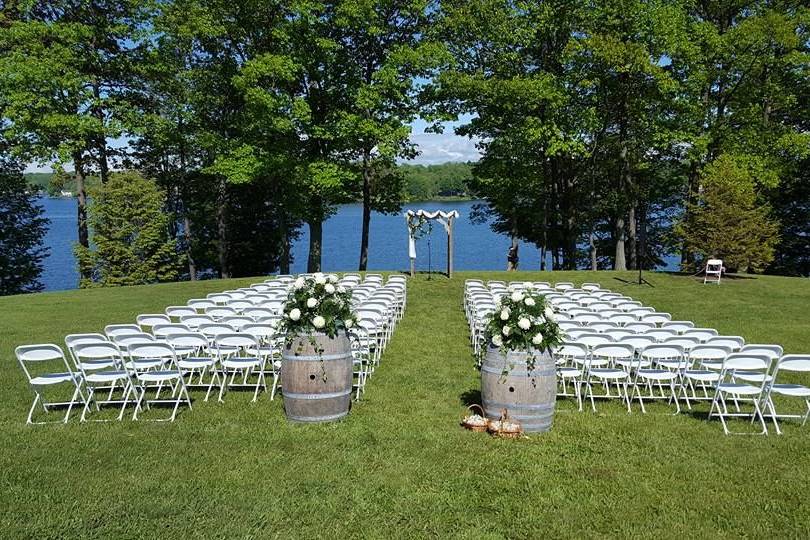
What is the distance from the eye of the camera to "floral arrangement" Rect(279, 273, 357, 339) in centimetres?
656

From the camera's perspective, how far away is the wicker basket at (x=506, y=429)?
6.06 metres

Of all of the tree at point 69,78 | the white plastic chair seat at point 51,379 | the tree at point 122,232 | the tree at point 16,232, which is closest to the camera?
the white plastic chair seat at point 51,379

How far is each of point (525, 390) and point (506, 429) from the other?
441 millimetres

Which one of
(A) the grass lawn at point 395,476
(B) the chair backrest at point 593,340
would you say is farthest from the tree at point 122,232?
(B) the chair backrest at point 593,340

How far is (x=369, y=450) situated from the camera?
5746 mm

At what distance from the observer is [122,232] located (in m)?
24.5

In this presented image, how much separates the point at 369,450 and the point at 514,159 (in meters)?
23.6

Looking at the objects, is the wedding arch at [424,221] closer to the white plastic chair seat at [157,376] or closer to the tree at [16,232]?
the white plastic chair seat at [157,376]

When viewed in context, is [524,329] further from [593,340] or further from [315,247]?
[315,247]

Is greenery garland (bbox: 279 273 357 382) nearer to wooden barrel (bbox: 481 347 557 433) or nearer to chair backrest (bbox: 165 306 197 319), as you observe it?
wooden barrel (bbox: 481 347 557 433)

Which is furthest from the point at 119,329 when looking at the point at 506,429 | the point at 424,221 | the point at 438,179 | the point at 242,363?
the point at 438,179

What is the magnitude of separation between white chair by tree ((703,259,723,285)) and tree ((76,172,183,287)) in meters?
20.0

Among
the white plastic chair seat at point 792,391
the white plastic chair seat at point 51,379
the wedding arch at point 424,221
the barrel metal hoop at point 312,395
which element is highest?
the wedding arch at point 424,221

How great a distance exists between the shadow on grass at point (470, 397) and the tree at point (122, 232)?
2011 cm
